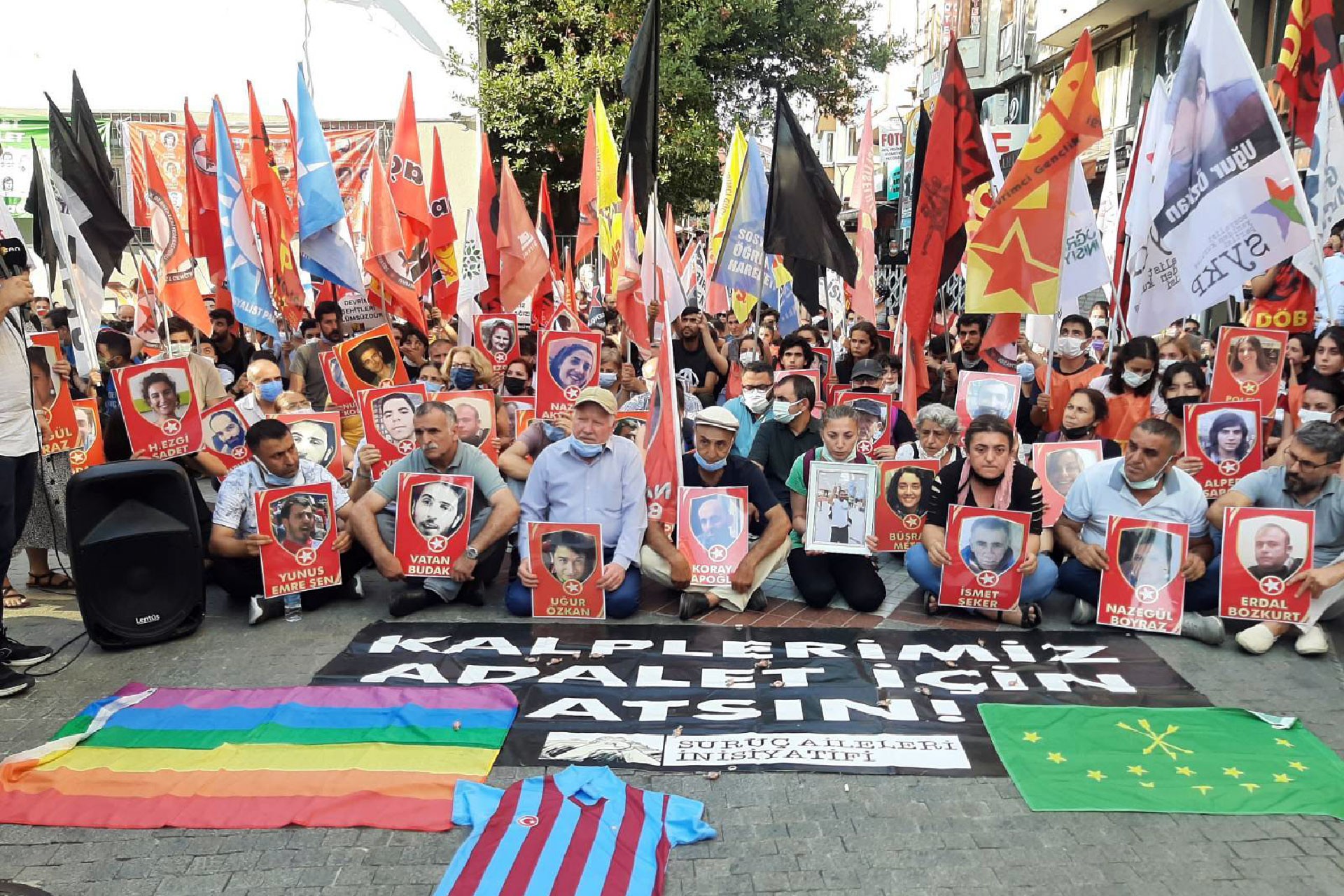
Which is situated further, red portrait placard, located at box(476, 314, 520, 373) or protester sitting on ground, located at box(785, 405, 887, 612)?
red portrait placard, located at box(476, 314, 520, 373)

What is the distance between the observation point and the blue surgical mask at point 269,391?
8312mm

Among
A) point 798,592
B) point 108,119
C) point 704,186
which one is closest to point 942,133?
point 798,592

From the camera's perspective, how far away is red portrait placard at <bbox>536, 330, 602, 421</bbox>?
8461 mm

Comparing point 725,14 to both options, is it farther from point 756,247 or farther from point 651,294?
point 651,294

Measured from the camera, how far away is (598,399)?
658 cm

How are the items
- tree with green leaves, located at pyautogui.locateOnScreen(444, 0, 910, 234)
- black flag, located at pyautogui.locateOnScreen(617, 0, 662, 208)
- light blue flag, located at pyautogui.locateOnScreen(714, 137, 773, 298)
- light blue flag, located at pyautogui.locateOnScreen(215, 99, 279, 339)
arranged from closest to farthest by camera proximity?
black flag, located at pyautogui.locateOnScreen(617, 0, 662, 208)
light blue flag, located at pyautogui.locateOnScreen(215, 99, 279, 339)
light blue flag, located at pyautogui.locateOnScreen(714, 137, 773, 298)
tree with green leaves, located at pyautogui.locateOnScreen(444, 0, 910, 234)

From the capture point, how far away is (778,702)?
5.16 metres

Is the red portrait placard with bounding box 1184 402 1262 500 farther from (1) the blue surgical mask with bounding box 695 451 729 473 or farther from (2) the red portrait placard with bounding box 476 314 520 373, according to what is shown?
(2) the red portrait placard with bounding box 476 314 520 373

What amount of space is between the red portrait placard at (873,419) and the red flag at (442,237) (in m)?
5.50

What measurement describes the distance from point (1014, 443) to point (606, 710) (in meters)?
2.95

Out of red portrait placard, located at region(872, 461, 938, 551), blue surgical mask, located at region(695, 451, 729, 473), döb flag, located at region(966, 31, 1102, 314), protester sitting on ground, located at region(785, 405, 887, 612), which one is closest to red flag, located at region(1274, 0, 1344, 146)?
döb flag, located at region(966, 31, 1102, 314)

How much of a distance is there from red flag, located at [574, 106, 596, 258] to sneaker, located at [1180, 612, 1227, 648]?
7728mm

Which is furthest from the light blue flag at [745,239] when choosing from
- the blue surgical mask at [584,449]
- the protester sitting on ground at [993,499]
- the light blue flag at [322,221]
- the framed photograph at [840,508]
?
the protester sitting on ground at [993,499]

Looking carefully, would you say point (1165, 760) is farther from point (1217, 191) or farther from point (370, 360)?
point (370, 360)
